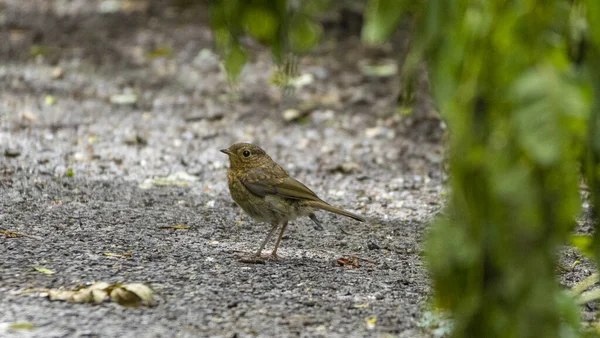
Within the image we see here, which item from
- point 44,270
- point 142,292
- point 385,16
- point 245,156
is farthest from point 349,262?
point 385,16

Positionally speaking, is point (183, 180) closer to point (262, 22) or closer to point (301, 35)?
point (262, 22)

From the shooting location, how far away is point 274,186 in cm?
568

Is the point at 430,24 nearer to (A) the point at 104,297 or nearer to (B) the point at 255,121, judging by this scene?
(A) the point at 104,297

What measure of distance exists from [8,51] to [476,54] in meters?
9.78

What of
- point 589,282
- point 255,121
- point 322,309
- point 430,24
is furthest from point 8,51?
point 430,24

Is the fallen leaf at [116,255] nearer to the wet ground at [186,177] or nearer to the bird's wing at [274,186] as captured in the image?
the wet ground at [186,177]

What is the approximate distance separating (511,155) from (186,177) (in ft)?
19.1

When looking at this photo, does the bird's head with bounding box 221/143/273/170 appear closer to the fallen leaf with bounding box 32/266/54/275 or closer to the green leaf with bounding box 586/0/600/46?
the fallen leaf with bounding box 32/266/54/275

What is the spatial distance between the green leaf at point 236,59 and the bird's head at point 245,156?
3.05 metres

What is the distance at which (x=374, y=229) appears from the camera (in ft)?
20.6

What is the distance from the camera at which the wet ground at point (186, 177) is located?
423 centimetres

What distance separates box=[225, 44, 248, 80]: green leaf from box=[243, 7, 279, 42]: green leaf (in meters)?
0.12

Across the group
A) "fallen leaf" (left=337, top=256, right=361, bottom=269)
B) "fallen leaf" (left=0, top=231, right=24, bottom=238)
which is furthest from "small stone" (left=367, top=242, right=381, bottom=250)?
"fallen leaf" (left=0, top=231, right=24, bottom=238)

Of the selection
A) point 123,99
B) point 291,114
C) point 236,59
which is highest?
point 291,114
